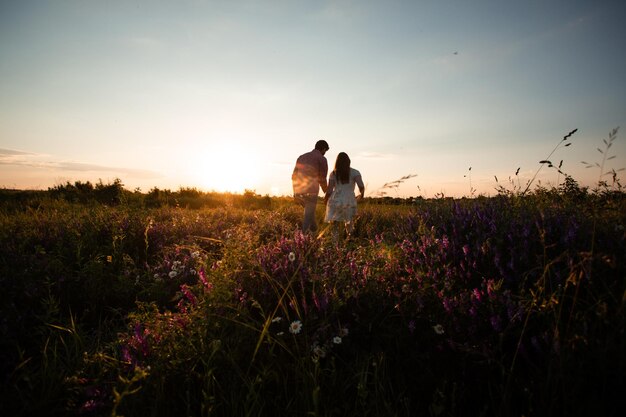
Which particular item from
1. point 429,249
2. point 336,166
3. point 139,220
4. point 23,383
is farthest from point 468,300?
point 336,166

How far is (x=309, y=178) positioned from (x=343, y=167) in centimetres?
93

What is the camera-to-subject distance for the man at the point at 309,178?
808cm

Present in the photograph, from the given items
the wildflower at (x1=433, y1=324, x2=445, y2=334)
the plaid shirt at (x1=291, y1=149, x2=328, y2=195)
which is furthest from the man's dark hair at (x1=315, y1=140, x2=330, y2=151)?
the wildflower at (x1=433, y1=324, x2=445, y2=334)

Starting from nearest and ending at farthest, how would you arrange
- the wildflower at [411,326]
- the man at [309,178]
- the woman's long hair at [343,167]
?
the wildflower at [411,326], the woman's long hair at [343,167], the man at [309,178]

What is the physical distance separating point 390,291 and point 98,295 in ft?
9.33

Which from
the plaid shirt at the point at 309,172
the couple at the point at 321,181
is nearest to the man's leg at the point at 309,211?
the couple at the point at 321,181

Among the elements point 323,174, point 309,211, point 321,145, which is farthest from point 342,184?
point 321,145

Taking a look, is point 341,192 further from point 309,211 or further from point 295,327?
point 295,327

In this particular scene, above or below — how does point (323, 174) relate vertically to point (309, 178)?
above

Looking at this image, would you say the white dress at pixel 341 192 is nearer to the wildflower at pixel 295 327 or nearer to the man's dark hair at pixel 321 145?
the man's dark hair at pixel 321 145

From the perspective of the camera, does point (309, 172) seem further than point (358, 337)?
Yes

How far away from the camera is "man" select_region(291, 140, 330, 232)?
8078 millimetres

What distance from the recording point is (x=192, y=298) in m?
2.36

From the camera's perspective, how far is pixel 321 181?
8.29 metres
